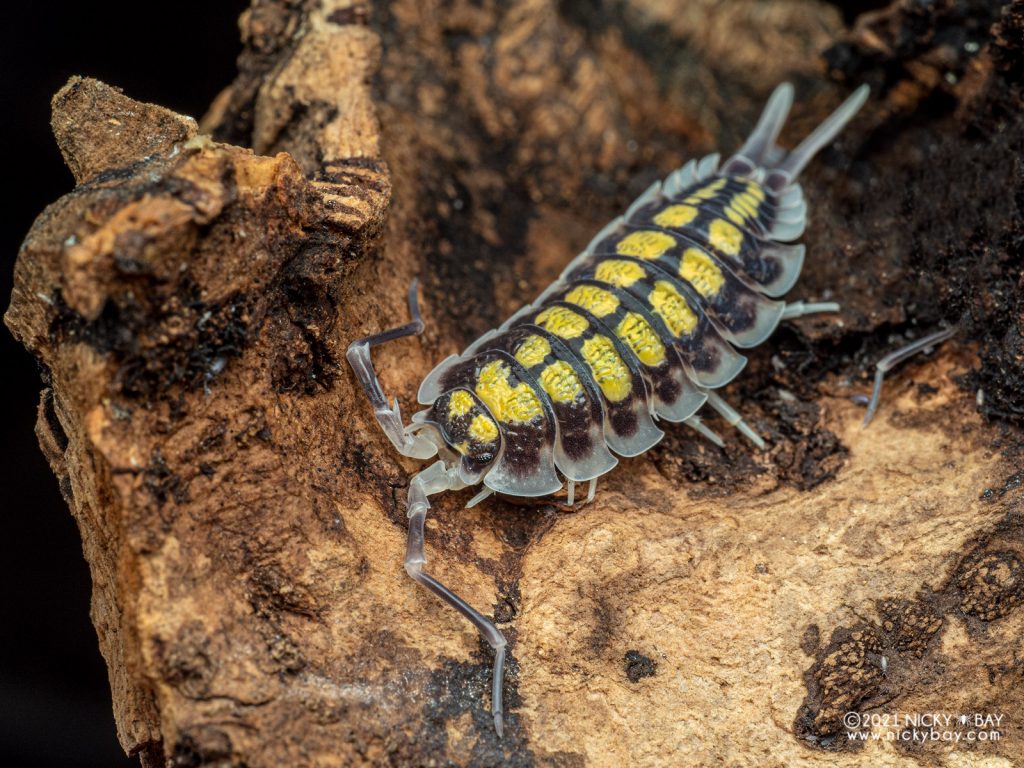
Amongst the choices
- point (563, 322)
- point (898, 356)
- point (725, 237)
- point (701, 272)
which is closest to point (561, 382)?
point (563, 322)

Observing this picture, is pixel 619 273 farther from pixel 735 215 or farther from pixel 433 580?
pixel 433 580

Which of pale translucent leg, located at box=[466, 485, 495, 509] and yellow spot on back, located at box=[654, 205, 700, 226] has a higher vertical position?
yellow spot on back, located at box=[654, 205, 700, 226]

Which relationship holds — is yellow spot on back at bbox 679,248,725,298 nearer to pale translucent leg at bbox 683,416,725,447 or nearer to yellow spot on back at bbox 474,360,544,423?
pale translucent leg at bbox 683,416,725,447

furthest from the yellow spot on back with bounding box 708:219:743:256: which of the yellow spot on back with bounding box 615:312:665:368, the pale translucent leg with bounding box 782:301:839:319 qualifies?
the yellow spot on back with bounding box 615:312:665:368

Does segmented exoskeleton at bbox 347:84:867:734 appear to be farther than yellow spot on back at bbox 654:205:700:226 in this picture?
No

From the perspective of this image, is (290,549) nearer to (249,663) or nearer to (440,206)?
(249,663)

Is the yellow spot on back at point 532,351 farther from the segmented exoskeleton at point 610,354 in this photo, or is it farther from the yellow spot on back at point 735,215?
the yellow spot on back at point 735,215

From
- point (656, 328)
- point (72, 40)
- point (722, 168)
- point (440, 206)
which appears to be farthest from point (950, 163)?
point (72, 40)
